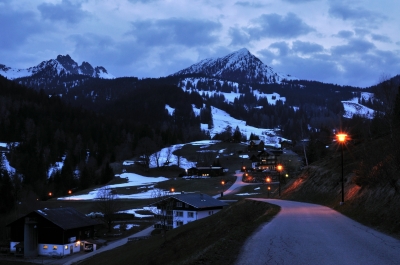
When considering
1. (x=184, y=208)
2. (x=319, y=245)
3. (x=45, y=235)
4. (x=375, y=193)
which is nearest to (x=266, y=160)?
(x=184, y=208)

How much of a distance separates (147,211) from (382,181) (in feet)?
174

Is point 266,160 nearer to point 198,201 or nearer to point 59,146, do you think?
point 198,201

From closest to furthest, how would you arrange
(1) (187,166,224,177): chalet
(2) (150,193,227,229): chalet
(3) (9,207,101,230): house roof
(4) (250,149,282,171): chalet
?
(3) (9,207,101,230): house roof
(2) (150,193,227,229): chalet
(1) (187,166,224,177): chalet
(4) (250,149,282,171): chalet

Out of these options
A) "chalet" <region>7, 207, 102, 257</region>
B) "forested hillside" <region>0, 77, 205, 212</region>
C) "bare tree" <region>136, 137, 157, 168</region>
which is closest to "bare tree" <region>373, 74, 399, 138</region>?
"chalet" <region>7, 207, 102, 257</region>

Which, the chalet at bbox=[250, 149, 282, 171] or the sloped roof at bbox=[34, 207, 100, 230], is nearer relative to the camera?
the sloped roof at bbox=[34, 207, 100, 230]

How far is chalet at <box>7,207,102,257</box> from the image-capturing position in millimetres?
51969

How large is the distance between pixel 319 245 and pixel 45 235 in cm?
4752

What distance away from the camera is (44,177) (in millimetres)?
120125

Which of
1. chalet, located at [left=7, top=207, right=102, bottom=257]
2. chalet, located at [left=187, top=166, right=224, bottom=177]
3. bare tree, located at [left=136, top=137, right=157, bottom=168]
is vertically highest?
bare tree, located at [left=136, top=137, right=157, bottom=168]

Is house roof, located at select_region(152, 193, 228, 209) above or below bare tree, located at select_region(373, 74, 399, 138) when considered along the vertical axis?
below

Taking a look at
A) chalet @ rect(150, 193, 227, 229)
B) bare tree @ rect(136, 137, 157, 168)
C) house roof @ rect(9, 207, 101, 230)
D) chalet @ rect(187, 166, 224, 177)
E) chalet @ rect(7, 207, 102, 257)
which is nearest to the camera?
chalet @ rect(7, 207, 102, 257)

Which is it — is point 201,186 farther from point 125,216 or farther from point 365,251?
point 365,251

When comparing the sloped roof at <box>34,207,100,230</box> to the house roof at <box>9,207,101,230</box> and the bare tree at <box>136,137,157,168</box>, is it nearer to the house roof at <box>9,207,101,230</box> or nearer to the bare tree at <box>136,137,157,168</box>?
the house roof at <box>9,207,101,230</box>

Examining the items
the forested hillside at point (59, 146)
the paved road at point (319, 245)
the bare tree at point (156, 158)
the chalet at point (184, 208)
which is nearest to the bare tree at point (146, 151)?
the forested hillside at point (59, 146)
